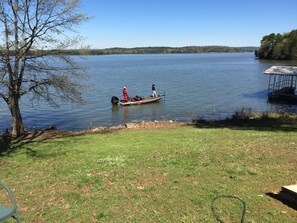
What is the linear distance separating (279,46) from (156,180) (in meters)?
120

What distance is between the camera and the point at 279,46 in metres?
116

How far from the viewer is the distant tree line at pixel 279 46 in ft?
369

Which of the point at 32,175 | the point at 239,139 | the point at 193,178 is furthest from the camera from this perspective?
the point at 239,139

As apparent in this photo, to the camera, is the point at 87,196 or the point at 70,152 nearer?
the point at 87,196

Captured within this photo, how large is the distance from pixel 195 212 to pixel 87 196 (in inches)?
92.1

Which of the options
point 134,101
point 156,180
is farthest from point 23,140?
point 134,101

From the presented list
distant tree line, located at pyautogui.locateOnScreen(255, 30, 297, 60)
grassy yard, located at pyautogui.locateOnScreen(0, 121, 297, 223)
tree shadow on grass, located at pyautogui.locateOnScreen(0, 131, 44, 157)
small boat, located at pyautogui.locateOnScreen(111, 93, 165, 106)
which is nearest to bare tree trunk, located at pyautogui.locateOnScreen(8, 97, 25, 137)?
tree shadow on grass, located at pyautogui.locateOnScreen(0, 131, 44, 157)

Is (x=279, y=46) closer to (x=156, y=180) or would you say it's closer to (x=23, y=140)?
(x=23, y=140)

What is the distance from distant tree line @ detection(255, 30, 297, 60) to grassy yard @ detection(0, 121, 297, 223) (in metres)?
104

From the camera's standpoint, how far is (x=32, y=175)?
8930mm

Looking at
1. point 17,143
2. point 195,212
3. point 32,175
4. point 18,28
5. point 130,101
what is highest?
point 18,28

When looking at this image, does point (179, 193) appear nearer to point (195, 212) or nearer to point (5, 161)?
point (195, 212)

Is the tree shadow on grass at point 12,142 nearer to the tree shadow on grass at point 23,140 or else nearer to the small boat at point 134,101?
the tree shadow on grass at point 23,140

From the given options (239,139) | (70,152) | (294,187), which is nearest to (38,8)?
(70,152)
